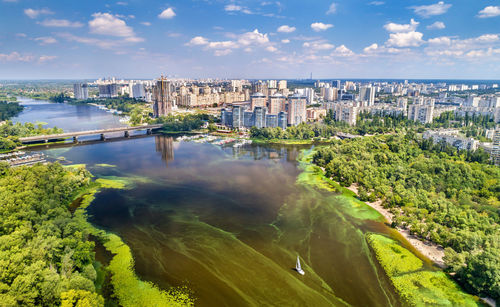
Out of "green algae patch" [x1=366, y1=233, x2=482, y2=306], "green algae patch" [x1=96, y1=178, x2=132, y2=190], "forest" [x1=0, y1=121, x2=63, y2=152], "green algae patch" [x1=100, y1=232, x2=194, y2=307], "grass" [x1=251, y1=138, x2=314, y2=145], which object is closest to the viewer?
"green algae patch" [x1=100, y1=232, x2=194, y2=307]

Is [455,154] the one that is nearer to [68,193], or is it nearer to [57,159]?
[68,193]

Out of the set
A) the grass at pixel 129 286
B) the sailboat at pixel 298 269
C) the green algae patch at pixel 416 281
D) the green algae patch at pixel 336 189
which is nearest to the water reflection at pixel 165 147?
the green algae patch at pixel 336 189

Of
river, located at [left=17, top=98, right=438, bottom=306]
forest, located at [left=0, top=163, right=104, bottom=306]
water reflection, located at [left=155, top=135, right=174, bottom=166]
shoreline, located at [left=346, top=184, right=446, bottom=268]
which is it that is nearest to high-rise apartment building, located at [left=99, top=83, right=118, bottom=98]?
water reflection, located at [left=155, top=135, right=174, bottom=166]

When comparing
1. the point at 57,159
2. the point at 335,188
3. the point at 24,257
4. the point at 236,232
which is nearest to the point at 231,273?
the point at 236,232

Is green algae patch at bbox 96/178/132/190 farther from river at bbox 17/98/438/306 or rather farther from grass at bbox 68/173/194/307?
grass at bbox 68/173/194/307

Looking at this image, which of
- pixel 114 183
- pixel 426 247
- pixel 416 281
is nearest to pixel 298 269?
pixel 416 281

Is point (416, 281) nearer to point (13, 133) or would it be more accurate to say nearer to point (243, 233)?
point (243, 233)

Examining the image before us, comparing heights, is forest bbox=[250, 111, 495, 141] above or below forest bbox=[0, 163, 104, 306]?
above
